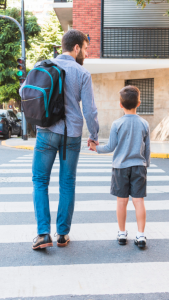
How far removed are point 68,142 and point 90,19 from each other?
50.3 feet

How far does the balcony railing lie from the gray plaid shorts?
14788 mm

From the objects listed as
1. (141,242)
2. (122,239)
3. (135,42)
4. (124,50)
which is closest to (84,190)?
(122,239)

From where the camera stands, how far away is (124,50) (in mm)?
17797

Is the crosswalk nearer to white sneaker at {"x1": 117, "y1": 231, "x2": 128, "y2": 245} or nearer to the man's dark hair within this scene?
white sneaker at {"x1": 117, "y1": 231, "x2": 128, "y2": 245}

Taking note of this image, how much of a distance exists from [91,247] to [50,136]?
1.09 meters

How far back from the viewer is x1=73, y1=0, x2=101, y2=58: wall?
56.4 feet

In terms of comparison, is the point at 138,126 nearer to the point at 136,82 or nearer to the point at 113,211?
the point at 113,211

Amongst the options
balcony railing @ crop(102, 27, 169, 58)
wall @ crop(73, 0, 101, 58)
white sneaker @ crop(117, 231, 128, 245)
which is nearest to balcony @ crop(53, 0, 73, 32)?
wall @ crop(73, 0, 101, 58)

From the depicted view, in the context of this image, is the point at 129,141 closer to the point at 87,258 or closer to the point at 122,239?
the point at 122,239

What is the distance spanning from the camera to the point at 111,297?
2430mm

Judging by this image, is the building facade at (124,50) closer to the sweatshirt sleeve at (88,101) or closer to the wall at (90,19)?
the wall at (90,19)

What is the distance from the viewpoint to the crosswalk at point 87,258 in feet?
8.30

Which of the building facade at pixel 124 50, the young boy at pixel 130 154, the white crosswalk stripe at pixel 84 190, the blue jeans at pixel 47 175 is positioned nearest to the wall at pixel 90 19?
the building facade at pixel 124 50

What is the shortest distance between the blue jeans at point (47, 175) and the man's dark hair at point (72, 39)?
805mm
